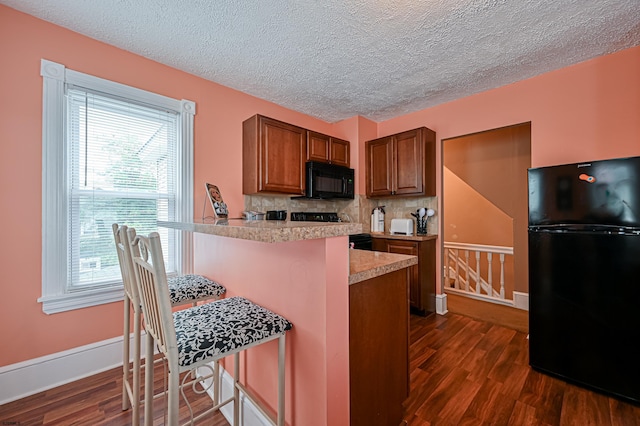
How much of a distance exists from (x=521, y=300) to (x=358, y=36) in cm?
357

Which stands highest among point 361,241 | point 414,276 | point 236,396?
point 361,241

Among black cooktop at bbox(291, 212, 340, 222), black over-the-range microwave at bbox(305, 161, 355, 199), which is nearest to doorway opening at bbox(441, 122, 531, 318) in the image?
black over-the-range microwave at bbox(305, 161, 355, 199)

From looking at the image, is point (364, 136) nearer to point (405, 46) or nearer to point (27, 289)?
point (405, 46)

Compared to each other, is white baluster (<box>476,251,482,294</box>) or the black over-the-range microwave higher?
the black over-the-range microwave

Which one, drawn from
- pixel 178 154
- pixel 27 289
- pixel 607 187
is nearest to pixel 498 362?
pixel 607 187

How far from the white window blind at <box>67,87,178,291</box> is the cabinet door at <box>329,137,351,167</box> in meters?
1.85

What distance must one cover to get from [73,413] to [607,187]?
11.9ft

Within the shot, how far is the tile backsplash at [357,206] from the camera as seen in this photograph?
3.19 m

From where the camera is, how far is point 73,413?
1.55m

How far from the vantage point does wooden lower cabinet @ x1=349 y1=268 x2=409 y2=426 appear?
1.12 m

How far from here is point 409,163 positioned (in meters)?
3.18

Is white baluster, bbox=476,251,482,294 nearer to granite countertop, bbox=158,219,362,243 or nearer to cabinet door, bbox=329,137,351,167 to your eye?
cabinet door, bbox=329,137,351,167

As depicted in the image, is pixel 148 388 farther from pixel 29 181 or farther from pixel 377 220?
pixel 377 220

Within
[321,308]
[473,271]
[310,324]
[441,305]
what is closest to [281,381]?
[310,324]
